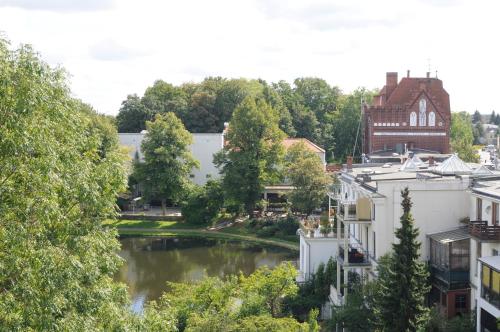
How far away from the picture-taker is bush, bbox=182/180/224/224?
6041cm

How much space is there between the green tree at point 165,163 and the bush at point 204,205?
6.49 ft

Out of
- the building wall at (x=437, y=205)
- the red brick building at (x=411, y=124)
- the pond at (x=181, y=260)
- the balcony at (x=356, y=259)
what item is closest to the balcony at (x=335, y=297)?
the balcony at (x=356, y=259)

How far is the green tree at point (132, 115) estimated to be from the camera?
86000mm

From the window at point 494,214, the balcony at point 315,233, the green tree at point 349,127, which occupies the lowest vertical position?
the balcony at point 315,233

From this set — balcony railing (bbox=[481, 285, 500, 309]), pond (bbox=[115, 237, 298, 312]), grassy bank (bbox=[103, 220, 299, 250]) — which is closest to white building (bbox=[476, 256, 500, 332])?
balcony railing (bbox=[481, 285, 500, 309])

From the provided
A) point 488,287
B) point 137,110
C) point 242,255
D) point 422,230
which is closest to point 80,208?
point 488,287

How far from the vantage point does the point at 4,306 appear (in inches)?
490

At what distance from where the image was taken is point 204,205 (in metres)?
60.7

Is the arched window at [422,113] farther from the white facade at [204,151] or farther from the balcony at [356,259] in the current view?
the balcony at [356,259]

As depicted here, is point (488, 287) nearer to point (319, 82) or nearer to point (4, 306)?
point (4, 306)

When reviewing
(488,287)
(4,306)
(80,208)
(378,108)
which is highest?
(378,108)

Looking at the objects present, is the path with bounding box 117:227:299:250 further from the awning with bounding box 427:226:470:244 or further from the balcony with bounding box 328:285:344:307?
the awning with bounding box 427:226:470:244

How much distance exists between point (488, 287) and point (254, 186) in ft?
125

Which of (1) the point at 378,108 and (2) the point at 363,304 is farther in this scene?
(1) the point at 378,108
